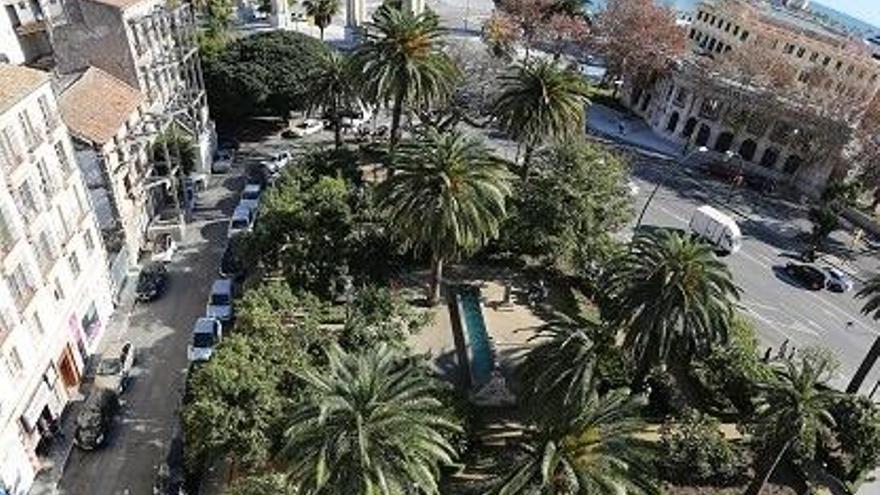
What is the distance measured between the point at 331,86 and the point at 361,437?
43.3 meters

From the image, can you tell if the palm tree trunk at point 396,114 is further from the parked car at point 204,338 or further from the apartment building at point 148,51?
the apartment building at point 148,51

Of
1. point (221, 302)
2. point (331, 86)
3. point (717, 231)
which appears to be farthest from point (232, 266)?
point (717, 231)

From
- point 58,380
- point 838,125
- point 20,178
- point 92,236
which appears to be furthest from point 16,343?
point 838,125

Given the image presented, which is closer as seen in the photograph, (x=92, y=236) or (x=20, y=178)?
(x=20, y=178)

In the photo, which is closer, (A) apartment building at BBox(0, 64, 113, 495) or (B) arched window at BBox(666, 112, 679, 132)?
(A) apartment building at BBox(0, 64, 113, 495)

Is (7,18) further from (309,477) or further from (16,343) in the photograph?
(309,477)

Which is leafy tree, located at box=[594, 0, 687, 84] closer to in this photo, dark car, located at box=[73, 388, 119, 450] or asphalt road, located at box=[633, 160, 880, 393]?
asphalt road, located at box=[633, 160, 880, 393]

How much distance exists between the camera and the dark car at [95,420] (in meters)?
40.4

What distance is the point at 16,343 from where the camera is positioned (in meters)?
37.4

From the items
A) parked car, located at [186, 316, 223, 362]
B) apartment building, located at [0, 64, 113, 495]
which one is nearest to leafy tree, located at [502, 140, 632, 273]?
parked car, located at [186, 316, 223, 362]

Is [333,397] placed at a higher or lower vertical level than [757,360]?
higher

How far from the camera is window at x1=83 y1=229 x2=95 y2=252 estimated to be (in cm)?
4848

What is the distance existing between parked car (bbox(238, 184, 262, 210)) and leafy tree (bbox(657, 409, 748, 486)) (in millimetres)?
39797

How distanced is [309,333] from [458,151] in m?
14.4
